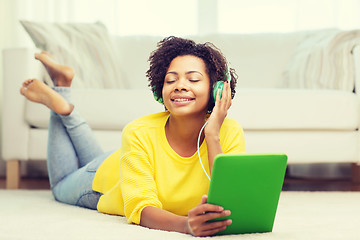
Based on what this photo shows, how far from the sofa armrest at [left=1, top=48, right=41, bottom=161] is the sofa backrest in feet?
2.20

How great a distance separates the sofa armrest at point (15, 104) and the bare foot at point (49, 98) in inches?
21.1

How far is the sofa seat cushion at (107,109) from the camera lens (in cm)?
221

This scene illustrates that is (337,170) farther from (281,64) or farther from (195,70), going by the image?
(195,70)

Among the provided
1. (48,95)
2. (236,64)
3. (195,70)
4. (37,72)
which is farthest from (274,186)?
(236,64)

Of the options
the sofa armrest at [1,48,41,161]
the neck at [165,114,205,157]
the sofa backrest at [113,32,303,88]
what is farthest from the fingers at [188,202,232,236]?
the sofa backrest at [113,32,303,88]

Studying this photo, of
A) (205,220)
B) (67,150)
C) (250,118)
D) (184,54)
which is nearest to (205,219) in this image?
(205,220)

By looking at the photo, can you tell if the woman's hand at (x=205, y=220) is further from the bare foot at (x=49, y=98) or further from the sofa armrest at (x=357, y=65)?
the sofa armrest at (x=357, y=65)

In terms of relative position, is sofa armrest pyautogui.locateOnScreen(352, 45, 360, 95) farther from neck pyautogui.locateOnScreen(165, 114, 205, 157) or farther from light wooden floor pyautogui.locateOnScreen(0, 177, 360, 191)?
neck pyautogui.locateOnScreen(165, 114, 205, 157)

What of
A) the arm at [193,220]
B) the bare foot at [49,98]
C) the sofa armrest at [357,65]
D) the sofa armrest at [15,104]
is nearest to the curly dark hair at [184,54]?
the arm at [193,220]

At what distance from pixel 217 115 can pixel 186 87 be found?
105 mm

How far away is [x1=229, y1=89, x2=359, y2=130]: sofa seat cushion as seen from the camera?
2.20 metres

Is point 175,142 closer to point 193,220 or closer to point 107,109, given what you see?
point 193,220

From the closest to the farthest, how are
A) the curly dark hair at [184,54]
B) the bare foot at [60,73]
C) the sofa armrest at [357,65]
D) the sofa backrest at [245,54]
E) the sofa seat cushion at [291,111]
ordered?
1. the curly dark hair at [184,54]
2. the bare foot at [60,73]
3. the sofa seat cushion at [291,111]
4. the sofa armrest at [357,65]
5. the sofa backrest at [245,54]

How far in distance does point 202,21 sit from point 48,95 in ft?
6.78
